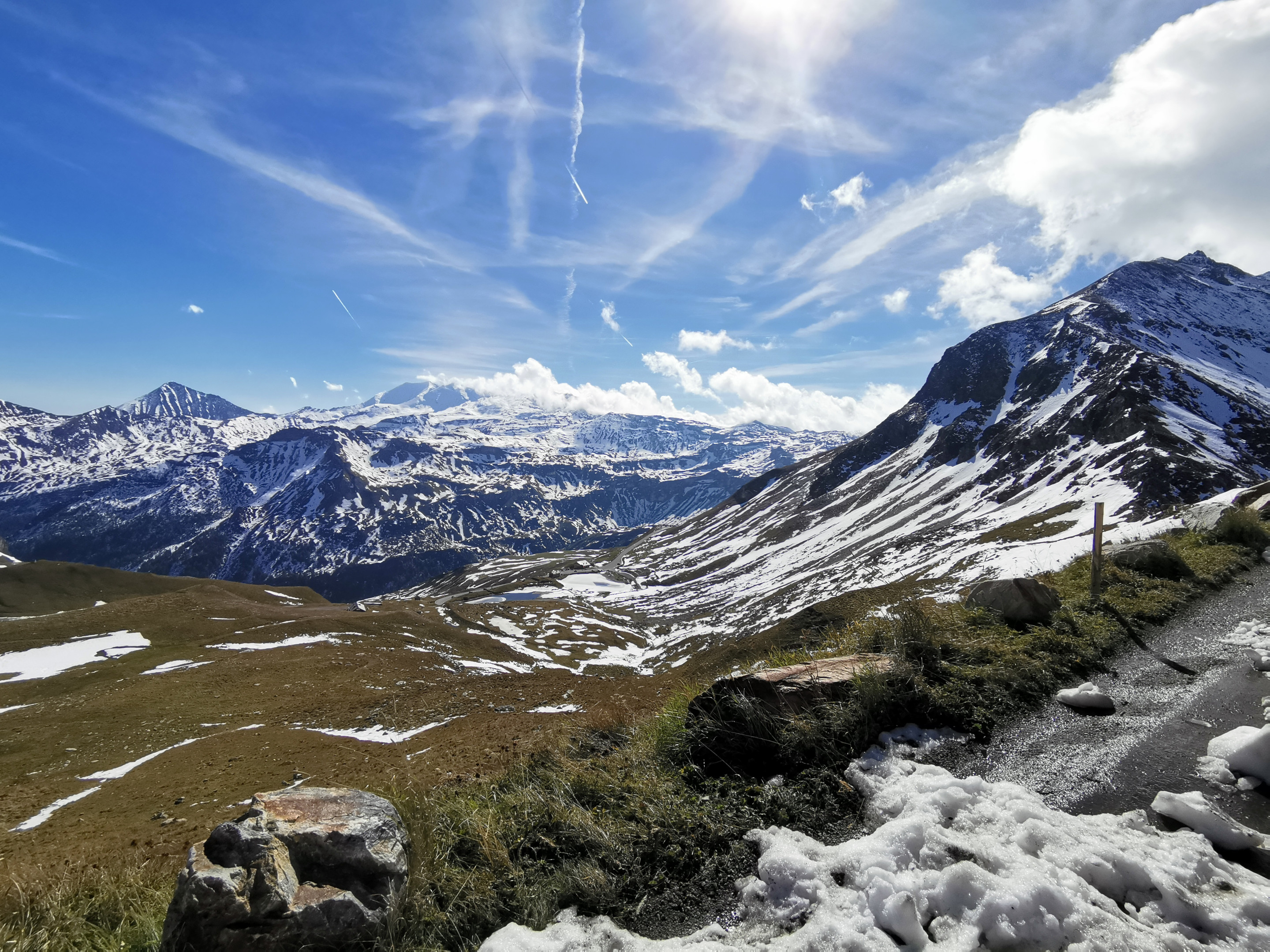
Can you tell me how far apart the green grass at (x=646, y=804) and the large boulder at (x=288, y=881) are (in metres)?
0.33

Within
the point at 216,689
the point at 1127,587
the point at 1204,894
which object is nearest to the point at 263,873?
the point at 1204,894

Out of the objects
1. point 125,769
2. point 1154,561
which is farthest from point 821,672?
point 125,769

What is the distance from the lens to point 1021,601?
10.5 meters

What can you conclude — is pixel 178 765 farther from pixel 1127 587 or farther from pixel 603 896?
pixel 1127 587

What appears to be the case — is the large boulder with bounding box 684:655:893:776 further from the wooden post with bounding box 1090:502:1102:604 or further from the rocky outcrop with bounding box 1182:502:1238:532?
the rocky outcrop with bounding box 1182:502:1238:532

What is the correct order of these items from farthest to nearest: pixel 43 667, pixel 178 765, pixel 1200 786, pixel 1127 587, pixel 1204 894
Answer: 1. pixel 43 667
2. pixel 178 765
3. pixel 1127 587
4. pixel 1200 786
5. pixel 1204 894

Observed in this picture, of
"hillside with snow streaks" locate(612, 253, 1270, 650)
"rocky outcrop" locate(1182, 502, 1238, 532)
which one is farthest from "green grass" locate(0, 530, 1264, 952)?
"hillside with snow streaks" locate(612, 253, 1270, 650)

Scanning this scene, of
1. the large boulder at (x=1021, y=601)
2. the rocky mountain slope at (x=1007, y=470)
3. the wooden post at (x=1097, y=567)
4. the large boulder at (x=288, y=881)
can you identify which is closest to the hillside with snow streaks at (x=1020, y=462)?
the rocky mountain slope at (x=1007, y=470)

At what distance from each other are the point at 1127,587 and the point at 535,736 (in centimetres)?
1564

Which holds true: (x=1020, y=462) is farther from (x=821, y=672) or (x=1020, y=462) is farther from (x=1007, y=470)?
(x=821, y=672)

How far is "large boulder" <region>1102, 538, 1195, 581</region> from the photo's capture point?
44.4ft

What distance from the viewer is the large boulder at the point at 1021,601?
10.4 meters

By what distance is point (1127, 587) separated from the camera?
12.4m

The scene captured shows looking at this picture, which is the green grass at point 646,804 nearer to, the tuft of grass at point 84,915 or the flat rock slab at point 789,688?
the tuft of grass at point 84,915
